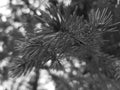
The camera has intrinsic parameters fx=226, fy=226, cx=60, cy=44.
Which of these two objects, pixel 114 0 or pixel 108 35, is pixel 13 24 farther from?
pixel 114 0

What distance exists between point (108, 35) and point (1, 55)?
75 cm

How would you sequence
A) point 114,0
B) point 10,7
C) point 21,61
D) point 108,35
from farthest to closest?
point 10,7, point 108,35, point 114,0, point 21,61

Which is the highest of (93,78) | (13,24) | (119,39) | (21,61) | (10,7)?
(10,7)

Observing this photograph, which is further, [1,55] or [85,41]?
[1,55]

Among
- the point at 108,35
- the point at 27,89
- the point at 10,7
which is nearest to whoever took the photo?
the point at 108,35

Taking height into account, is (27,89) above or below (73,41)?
below

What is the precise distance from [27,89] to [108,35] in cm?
88

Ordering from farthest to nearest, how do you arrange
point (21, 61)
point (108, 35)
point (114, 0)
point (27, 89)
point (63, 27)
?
1. point (27, 89)
2. point (108, 35)
3. point (114, 0)
4. point (21, 61)
5. point (63, 27)

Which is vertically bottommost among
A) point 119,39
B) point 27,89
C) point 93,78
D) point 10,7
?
point 27,89

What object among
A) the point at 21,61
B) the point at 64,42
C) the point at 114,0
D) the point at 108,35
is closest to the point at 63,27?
the point at 64,42

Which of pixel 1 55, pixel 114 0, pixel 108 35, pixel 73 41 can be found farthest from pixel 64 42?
pixel 1 55

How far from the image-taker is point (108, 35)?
3.77 feet

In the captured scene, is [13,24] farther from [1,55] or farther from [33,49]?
[33,49]

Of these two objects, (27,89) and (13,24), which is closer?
(13,24)
